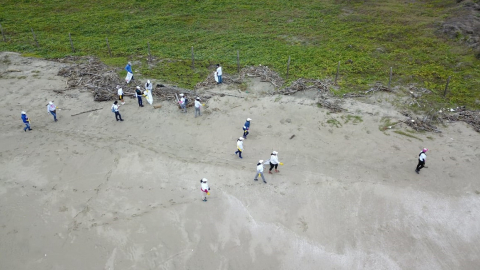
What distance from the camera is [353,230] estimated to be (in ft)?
42.7

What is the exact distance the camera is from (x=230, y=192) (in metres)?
14.6

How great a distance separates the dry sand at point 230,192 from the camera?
480 inches

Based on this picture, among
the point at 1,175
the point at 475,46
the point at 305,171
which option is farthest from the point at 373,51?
the point at 1,175

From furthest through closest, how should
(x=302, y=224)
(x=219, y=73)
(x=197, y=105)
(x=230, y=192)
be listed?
(x=219, y=73), (x=197, y=105), (x=230, y=192), (x=302, y=224)

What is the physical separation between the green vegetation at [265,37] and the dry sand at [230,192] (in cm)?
515

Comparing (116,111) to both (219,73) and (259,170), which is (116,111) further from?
(259,170)

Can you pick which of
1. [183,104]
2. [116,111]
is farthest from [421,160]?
[116,111]

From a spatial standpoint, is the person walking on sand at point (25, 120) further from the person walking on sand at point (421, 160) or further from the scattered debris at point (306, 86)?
the person walking on sand at point (421, 160)

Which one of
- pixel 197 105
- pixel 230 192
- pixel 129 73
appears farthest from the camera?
pixel 129 73

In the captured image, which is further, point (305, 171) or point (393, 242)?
point (305, 171)

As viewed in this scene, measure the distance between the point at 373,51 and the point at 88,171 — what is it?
74.4 ft

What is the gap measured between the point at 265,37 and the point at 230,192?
19118 millimetres

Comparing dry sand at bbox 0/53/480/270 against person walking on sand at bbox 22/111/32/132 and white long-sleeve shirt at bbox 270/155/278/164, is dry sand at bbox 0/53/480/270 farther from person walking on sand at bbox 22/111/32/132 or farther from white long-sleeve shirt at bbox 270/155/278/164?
white long-sleeve shirt at bbox 270/155/278/164

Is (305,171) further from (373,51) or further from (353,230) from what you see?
(373,51)
